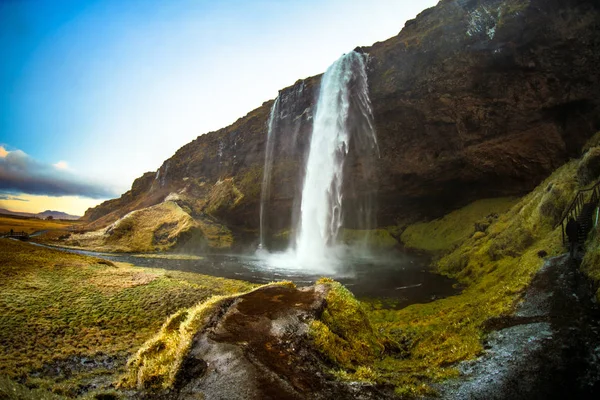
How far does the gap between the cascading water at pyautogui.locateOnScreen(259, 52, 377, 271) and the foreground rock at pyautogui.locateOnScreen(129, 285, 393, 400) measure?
3478cm

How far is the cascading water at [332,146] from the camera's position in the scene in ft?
154

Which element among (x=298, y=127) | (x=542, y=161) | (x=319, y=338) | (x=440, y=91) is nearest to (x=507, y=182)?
(x=542, y=161)

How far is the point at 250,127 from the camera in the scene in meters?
70.7

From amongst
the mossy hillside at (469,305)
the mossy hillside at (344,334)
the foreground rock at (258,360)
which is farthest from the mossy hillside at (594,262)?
the foreground rock at (258,360)

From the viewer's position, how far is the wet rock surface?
5.96 m

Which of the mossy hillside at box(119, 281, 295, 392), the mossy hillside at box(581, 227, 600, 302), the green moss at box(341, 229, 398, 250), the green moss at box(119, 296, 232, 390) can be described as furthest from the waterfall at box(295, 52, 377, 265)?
the green moss at box(119, 296, 232, 390)

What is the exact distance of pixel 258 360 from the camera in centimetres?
684

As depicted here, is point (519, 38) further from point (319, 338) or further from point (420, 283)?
point (319, 338)

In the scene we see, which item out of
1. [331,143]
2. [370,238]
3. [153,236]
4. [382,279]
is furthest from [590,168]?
[153,236]

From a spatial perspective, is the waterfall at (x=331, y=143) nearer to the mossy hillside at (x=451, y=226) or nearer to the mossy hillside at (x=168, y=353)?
the mossy hillside at (x=451, y=226)

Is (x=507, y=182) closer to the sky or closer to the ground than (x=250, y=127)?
closer to the ground

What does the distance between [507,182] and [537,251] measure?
3058cm

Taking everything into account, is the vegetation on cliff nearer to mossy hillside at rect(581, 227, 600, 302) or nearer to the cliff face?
mossy hillside at rect(581, 227, 600, 302)

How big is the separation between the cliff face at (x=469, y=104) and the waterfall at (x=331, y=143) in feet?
7.24
